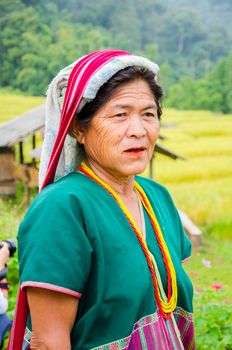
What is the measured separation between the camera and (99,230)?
116cm

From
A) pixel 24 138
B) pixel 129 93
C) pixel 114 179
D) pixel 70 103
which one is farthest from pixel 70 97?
pixel 24 138

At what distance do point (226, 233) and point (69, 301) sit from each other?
850 cm

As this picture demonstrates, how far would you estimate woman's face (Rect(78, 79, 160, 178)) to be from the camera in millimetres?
1209

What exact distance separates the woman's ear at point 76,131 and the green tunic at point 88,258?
0.11m

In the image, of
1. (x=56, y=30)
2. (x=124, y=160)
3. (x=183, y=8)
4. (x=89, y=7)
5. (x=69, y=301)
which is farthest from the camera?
(x=183, y=8)

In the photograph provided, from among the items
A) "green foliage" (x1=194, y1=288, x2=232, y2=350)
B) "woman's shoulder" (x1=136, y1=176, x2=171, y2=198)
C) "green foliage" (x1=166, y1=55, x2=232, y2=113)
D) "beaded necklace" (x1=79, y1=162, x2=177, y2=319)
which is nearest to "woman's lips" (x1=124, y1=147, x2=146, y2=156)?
"beaded necklace" (x1=79, y1=162, x2=177, y2=319)

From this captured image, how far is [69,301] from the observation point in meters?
1.13

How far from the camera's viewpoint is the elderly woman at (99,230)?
3.67 feet

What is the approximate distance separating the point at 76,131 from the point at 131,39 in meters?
25.1

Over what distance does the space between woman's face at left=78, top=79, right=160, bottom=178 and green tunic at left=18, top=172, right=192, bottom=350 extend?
9cm

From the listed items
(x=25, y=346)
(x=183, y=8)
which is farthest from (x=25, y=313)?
(x=183, y=8)

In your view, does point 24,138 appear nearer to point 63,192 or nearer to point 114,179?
point 114,179

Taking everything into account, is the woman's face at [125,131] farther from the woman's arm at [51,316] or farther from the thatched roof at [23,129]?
the thatched roof at [23,129]

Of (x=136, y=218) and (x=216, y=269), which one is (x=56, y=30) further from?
(x=136, y=218)
